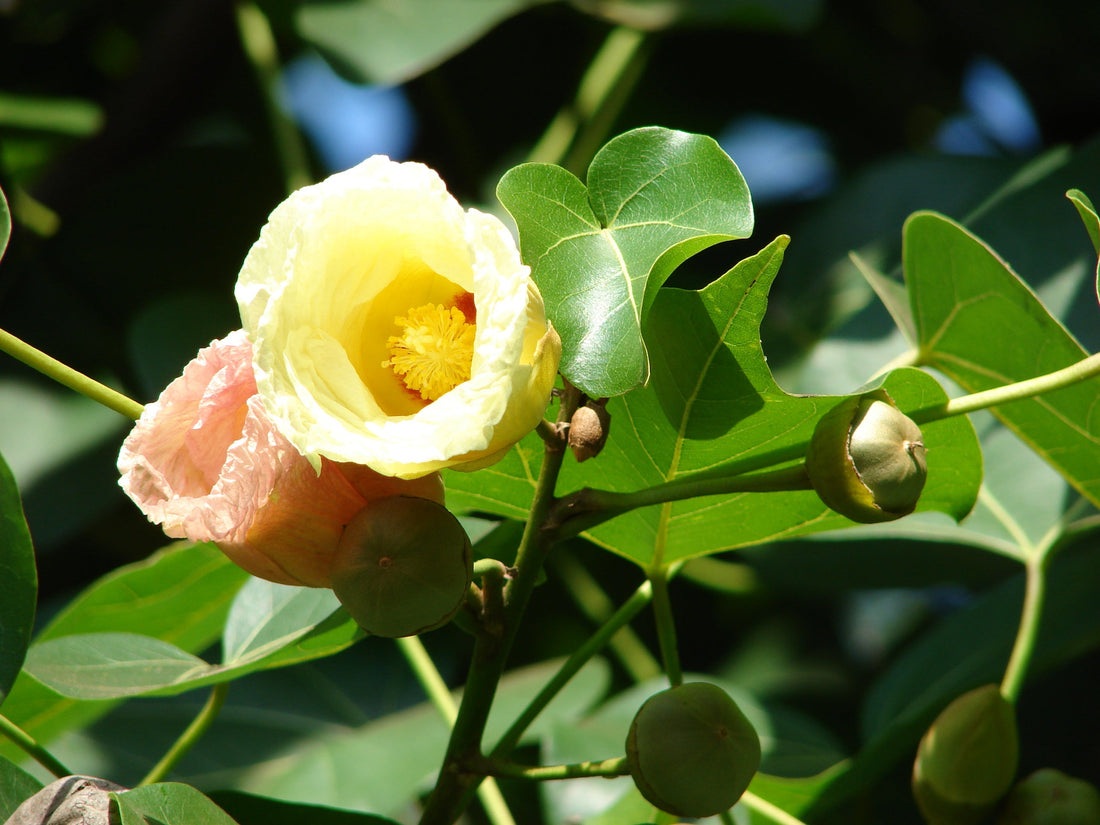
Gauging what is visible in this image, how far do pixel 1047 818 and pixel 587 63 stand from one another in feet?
4.95

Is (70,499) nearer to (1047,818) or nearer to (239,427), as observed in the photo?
(239,427)

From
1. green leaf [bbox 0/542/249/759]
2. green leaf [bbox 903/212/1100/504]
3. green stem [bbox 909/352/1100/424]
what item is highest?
green stem [bbox 909/352/1100/424]

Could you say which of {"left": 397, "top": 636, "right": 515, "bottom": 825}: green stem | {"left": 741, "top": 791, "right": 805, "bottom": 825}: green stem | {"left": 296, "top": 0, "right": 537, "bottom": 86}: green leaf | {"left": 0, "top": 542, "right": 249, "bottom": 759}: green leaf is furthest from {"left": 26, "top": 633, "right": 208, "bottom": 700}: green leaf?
{"left": 296, "top": 0, "right": 537, "bottom": 86}: green leaf

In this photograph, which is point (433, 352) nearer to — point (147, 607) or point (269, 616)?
point (269, 616)

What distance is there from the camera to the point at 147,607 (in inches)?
41.4

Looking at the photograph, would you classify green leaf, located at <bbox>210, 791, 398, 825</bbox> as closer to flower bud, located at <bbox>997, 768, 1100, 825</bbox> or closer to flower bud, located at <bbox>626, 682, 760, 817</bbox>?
flower bud, located at <bbox>626, 682, 760, 817</bbox>

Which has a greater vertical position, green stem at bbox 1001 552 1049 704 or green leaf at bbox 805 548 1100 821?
green stem at bbox 1001 552 1049 704

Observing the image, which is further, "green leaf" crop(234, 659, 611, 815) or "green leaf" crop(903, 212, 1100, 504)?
"green leaf" crop(234, 659, 611, 815)

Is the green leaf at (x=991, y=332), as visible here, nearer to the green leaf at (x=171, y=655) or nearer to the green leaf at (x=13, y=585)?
the green leaf at (x=171, y=655)

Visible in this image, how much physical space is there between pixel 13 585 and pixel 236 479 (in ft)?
0.84

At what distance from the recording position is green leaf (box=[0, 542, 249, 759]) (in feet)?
3.37

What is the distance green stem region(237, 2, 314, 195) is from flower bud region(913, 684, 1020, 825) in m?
1.17

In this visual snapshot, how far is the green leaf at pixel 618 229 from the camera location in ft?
2.18

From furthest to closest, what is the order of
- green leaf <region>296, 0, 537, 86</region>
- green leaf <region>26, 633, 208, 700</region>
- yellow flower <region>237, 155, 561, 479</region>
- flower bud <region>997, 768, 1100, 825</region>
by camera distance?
green leaf <region>296, 0, 537, 86</region> < flower bud <region>997, 768, 1100, 825</region> < green leaf <region>26, 633, 208, 700</region> < yellow flower <region>237, 155, 561, 479</region>
